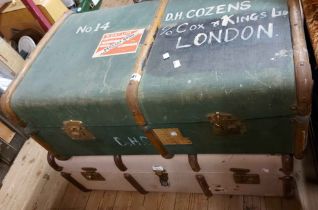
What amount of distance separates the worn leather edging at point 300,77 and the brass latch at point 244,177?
0.20 meters

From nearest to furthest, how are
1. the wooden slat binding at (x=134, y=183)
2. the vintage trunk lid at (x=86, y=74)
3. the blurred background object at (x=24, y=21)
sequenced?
the vintage trunk lid at (x=86, y=74)
the wooden slat binding at (x=134, y=183)
the blurred background object at (x=24, y=21)

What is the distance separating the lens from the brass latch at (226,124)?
0.98 m

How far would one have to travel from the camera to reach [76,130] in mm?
1219

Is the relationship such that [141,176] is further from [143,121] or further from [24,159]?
[24,159]

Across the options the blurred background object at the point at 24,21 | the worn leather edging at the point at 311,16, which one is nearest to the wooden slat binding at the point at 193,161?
the worn leather edging at the point at 311,16

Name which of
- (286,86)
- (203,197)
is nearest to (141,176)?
(203,197)

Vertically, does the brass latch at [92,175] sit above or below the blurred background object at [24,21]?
below

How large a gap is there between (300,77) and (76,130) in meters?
0.79

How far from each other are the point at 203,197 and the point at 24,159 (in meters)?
1.14

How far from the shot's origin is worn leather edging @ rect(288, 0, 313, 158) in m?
0.83

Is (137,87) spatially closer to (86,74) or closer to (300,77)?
(86,74)

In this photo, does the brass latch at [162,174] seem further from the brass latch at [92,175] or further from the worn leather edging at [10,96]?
the worn leather edging at [10,96]

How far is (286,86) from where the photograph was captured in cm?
84

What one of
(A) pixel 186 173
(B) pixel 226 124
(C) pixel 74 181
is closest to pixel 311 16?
(B) pixel 226 124
